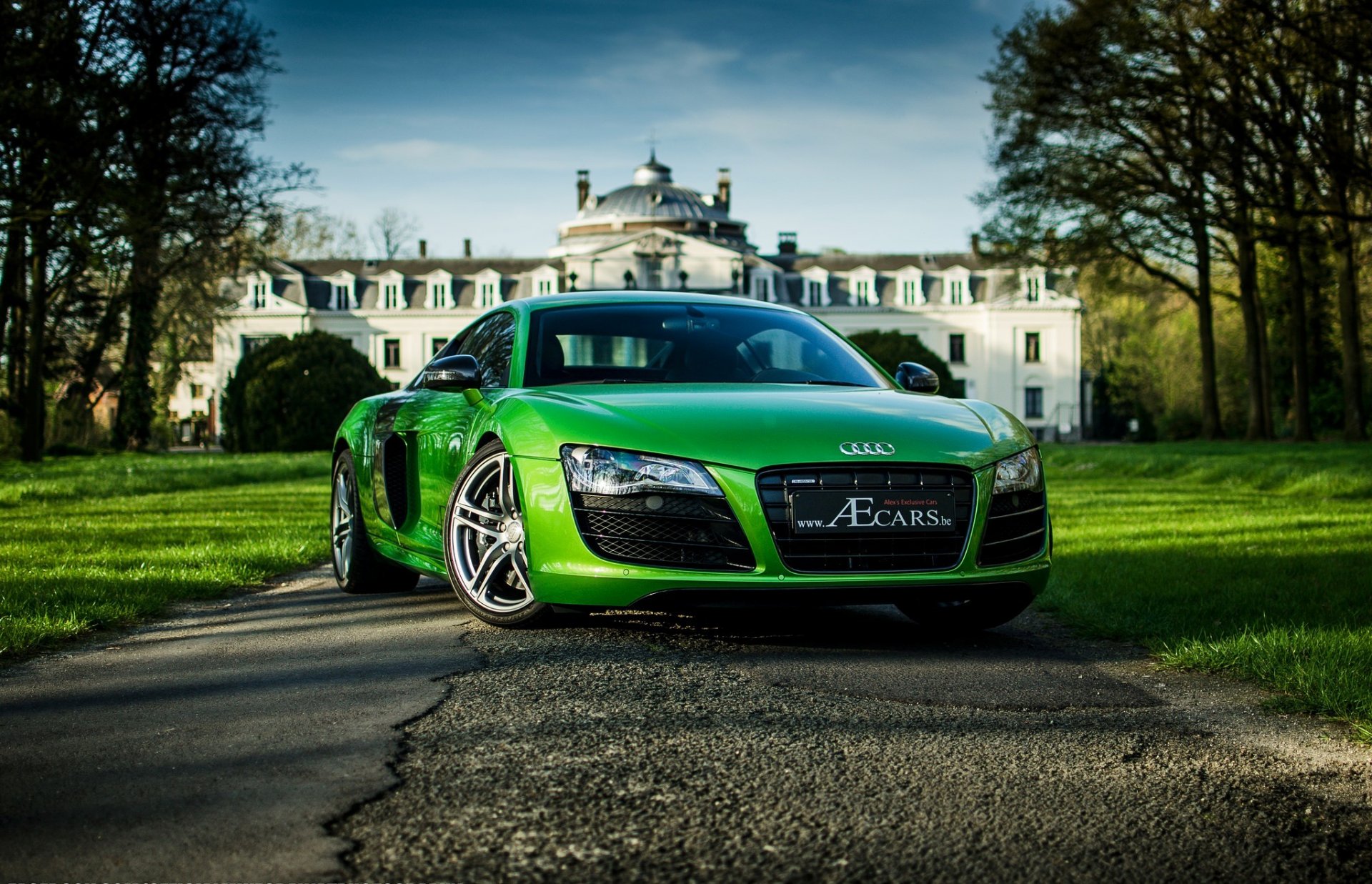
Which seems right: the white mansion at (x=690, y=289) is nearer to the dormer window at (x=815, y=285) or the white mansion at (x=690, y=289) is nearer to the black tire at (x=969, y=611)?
the dormer window at (x=815, y=285)

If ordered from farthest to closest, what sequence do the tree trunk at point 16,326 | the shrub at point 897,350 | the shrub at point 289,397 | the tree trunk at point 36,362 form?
the shrub at point 897,350
the shrub at point 289,397
the tree trunk at point 16,326
the tree trunk at point 36,362

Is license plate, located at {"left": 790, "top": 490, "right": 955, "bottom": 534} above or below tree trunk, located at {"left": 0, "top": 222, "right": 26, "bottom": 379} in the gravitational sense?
below

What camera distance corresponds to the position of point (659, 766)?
346 cm

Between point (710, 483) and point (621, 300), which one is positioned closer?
point (710, 483)

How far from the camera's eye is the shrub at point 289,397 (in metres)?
37.4

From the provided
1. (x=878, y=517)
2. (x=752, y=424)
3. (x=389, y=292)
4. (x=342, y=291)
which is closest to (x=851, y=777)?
(x=878, y=517)

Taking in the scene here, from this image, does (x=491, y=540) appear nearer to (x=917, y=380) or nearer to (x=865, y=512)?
(x=865, y=512)

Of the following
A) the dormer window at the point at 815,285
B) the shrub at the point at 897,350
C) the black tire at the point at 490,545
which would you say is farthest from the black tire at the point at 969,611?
the dormer window at the point at 815,285

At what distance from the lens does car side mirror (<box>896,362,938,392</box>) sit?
6523 mm

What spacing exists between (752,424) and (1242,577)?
12.5ft

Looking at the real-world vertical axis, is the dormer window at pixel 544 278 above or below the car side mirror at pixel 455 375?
above

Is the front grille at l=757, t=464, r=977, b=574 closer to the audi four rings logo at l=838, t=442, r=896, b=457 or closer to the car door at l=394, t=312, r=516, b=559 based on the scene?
the audi four rings logo at l=838, t=442, r=896, b=457

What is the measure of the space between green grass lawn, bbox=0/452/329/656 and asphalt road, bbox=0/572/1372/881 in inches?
44.6

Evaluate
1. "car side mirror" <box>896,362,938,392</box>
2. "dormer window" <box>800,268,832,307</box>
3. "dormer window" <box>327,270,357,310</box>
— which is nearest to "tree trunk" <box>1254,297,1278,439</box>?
"car side mirror" <box>896,362,938,392</box>
